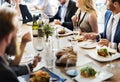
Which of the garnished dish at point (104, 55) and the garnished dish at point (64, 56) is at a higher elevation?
the garnished dish at point (64, 56)

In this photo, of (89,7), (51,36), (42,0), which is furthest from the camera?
(42,0)

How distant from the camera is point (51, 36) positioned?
212cm

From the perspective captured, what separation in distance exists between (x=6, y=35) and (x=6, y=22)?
0.07 m

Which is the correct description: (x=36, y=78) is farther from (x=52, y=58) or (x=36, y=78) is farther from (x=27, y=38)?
(x=27, y=38)

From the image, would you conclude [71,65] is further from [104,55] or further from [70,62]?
[104,55]

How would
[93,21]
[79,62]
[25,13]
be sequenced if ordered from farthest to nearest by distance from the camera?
[25,13]
[93,21]
[79,62]

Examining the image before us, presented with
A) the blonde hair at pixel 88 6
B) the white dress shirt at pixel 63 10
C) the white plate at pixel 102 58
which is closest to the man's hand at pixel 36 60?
the white plate at pixel 102 58

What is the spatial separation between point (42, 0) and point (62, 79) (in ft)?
10.8

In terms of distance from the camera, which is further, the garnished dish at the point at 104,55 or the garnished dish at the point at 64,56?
the garnished dish at the point at 104,55

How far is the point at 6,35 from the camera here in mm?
1184

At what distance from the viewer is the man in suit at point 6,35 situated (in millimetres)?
1140

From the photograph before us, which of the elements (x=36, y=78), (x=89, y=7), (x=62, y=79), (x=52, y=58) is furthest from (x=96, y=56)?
(x=89, y=7)

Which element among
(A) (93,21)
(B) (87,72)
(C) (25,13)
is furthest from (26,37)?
(C) (25,13)

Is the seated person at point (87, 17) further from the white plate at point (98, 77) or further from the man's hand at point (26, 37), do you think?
the white plate at point (98, 77)
